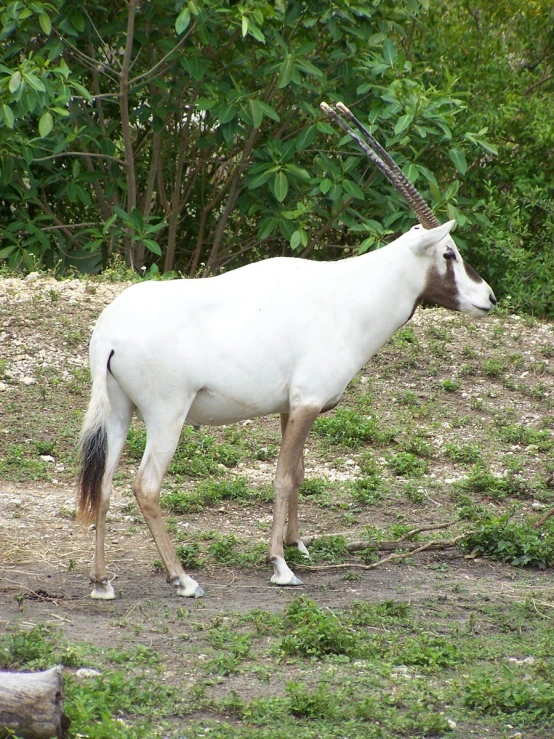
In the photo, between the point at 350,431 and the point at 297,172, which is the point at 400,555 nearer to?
the point at 350,431

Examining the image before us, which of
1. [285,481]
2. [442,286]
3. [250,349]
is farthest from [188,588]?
[442,286]

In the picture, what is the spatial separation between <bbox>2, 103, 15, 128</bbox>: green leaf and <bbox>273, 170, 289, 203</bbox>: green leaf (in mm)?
2345

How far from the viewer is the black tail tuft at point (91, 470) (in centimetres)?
506

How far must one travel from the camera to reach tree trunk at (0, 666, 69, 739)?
Result: 3318 mm

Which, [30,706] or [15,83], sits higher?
[15,83]

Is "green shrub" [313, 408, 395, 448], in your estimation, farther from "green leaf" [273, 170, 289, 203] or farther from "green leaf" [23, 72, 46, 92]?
"green leaf" [23, 72, 46, 92]

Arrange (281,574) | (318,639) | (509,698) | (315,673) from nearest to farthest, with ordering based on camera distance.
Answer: (509,698)
(315,673)
(318,639)
(281,574)

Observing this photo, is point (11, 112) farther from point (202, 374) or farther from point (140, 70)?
point (202, 374)

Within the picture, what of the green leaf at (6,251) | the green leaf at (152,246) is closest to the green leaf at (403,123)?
the green leaf at (152,246)

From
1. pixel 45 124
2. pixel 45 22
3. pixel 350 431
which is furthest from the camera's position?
pixel 45 22

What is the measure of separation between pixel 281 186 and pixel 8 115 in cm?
243

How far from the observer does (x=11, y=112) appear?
8.36 metres

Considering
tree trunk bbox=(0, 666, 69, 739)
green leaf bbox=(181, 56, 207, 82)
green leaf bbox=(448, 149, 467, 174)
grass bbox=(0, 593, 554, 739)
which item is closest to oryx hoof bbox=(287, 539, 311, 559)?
grass bbox=(0, 593, 554, 739)

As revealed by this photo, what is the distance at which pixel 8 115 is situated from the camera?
8.32 meters
